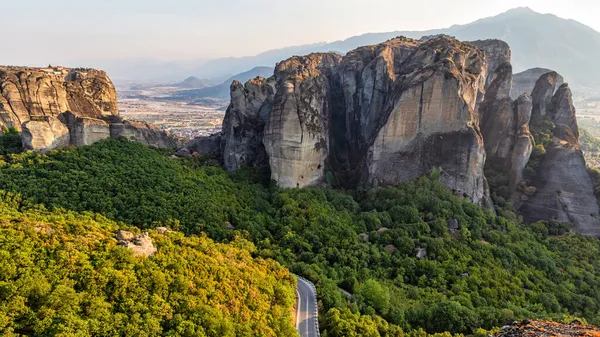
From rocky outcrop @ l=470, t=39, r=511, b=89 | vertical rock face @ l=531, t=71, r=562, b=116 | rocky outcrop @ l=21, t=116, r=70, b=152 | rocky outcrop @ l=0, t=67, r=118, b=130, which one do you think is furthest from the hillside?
rocky outcrop @ l=470, t=39, r=511, b=89

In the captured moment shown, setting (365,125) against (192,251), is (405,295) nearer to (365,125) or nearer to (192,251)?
(192,251)

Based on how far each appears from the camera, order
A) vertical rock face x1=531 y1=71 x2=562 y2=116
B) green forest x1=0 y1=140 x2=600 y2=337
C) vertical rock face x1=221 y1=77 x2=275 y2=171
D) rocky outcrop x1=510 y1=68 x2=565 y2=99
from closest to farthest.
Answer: green forest x1=0 y1=140 x2=600 y2=337 → vertical rock face x1=221 y1=77 x2=275 y2=171 → vertical rock face x1=531 y1=71 x2=562 y2=116 → rocky outcrop x1=510 y1=68 x2=565 y2=99

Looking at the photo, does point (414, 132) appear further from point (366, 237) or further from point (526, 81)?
point (526, 81)

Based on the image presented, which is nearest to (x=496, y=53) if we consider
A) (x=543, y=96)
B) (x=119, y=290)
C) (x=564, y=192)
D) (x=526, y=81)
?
(x=543, y=96)

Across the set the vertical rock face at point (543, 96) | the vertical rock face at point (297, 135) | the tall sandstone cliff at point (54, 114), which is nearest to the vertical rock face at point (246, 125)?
the vertical rock face at point (297, 135)

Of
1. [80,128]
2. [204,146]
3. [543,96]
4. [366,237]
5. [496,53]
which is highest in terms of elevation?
[496,53]

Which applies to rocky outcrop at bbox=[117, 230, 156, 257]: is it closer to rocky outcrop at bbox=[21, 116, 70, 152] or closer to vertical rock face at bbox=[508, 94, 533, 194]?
rocky outcrop at bbox=[21, 116, 70, 152]
